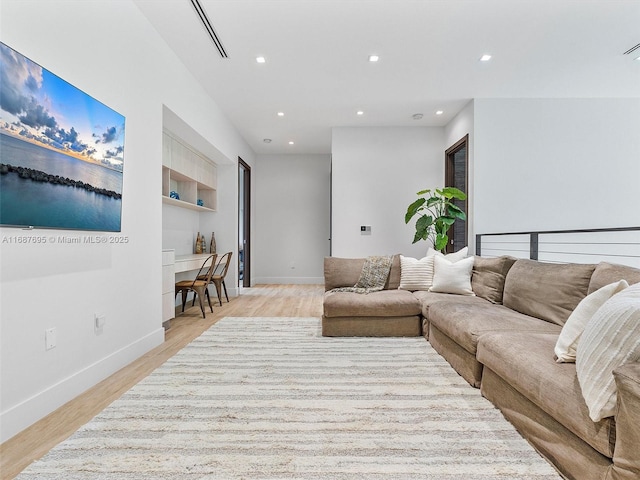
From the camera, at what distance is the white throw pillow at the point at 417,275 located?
383 cm

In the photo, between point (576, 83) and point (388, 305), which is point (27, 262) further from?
point (576, 83)

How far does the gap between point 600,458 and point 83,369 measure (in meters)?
2.70

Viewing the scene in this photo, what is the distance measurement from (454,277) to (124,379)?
303 centimetres

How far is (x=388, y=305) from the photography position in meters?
3.32

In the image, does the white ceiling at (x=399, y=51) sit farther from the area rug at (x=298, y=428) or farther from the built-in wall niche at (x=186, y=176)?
the area rug at (x=298, y=428)

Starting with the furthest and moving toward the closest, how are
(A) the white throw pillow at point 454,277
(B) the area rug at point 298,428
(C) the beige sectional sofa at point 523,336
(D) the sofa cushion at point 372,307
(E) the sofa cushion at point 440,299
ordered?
1. (A) the white throw pillow at point 454,277
2. (D) the sofa cushion at point 372,307
3. (E) the sofa cushion at point 440,299
4. (B) the area rug at point 298,428
5. (C) the beige sectional sofa at point 523,336

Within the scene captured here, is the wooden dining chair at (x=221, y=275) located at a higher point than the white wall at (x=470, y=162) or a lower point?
lower

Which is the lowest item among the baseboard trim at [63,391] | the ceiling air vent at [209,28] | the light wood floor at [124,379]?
the light wood floor at [124,379]

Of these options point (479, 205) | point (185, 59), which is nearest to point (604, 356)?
point (479, 205)

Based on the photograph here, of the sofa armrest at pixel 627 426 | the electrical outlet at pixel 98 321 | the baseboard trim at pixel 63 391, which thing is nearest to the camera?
the sofa armrest at pixel 627 426

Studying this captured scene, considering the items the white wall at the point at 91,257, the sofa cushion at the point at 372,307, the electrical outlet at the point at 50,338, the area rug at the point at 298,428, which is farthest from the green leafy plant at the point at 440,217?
the electrical outlet at the point at 50,338

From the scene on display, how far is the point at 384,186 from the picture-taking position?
5730 mm

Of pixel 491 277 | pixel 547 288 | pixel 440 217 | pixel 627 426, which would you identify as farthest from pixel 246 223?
pixel 627 426

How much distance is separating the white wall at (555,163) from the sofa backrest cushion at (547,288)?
1.81m
